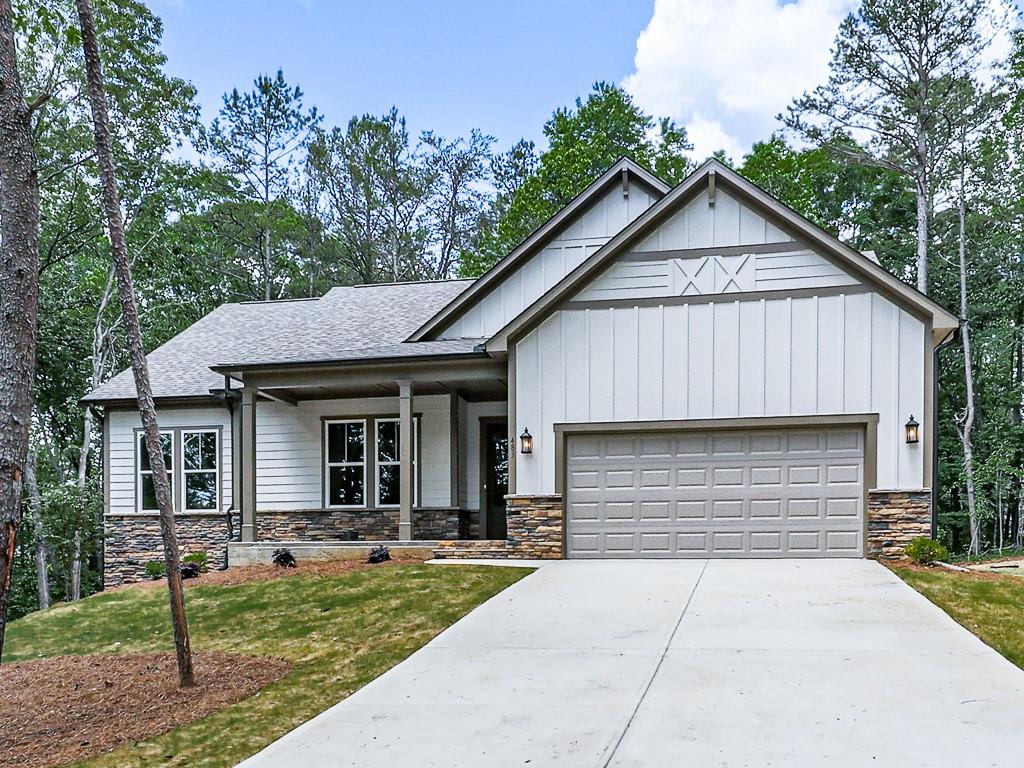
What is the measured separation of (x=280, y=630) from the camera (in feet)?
27.3

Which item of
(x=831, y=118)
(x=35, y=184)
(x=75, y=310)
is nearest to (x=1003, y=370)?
(x=831, y=118)

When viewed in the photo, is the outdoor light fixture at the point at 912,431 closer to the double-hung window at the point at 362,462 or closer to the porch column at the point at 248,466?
the double-hung window at the point at 362,462

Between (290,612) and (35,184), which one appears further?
(290,612)

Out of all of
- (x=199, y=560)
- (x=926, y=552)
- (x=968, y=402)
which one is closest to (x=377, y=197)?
(x=199, y=560)

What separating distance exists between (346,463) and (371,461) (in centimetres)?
47

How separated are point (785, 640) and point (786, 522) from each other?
4.55 metres

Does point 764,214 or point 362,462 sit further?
point 362,462

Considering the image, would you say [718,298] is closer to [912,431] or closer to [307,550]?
[912,431]

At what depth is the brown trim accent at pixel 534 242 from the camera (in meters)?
14.0

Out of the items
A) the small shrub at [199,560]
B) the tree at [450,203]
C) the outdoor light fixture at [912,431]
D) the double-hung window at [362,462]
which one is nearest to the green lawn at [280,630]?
the small shrub at [199,560]

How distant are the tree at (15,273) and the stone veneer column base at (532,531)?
7.13 m

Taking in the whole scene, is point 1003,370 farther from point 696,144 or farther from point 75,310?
point 75,310

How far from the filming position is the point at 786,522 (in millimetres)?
11141

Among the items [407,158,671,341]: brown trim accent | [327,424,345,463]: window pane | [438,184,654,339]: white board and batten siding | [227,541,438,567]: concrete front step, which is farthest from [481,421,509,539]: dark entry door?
[227,541,438,567]: concrete front step
